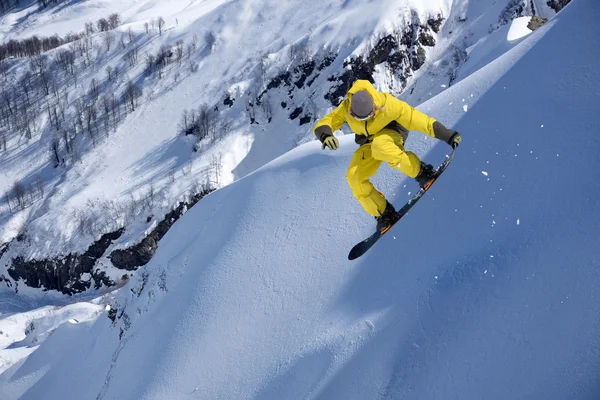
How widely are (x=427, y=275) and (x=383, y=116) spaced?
844cm

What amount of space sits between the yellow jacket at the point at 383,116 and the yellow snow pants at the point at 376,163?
29 centimetres

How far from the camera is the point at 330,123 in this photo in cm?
1225

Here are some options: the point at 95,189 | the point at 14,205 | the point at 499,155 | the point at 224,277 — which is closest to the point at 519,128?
the point at 499,155

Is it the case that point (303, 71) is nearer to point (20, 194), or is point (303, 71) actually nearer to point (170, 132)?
point (170, 132)

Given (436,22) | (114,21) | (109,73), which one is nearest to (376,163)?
(436,22)

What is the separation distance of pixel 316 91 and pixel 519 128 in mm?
56348

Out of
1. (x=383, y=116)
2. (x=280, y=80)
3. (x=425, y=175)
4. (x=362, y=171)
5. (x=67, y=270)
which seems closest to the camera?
(x=383, y=116)

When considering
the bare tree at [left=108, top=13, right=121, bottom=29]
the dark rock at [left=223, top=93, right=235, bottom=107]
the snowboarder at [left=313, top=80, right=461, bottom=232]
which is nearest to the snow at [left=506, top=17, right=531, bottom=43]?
the snowboarder at [left=313, top=80, right=461, bottom=232]

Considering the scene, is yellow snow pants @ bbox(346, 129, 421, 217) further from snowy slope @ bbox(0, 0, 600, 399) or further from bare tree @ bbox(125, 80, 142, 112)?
bare tree @ bbox(125, 80, 142, 112)

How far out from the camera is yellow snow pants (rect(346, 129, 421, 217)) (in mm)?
11844

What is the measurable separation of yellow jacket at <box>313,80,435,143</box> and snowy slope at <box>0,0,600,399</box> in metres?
6.99

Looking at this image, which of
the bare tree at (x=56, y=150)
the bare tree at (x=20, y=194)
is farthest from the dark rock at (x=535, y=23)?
the bare tree at (x=20, y=194)

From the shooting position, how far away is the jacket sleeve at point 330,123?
12016 mm

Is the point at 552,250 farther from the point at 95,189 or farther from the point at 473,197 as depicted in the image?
the point at 95,189
